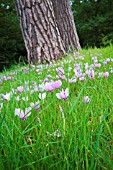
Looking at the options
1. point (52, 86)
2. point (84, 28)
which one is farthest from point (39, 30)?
point (84, 28)

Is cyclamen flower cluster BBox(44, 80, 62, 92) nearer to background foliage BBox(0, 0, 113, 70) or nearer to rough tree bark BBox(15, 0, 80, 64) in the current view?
rough tree bark BBox(15, 0, 80, 64)

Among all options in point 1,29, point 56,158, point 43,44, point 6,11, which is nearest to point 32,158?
point 56,158

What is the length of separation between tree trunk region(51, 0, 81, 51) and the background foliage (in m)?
7.80

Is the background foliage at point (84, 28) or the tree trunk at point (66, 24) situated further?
the background foliage at point (84, 28)

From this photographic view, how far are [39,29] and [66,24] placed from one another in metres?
1.51

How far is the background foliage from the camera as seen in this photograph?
13971 mm

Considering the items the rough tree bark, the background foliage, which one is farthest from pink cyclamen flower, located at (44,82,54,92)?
the background foliage

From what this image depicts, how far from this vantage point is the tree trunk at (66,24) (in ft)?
17.9

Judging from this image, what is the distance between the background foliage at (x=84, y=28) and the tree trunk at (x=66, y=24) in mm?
7800

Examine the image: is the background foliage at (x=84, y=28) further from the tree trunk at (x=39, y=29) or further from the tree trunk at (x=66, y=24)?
the tree trunk at (x=39, y=29)

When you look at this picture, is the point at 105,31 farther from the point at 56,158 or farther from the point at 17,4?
the point at 56,158

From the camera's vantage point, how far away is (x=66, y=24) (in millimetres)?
5574

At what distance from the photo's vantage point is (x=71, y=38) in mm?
5477

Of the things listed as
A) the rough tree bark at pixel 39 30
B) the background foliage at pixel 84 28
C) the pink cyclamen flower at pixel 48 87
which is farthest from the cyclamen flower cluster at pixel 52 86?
the background foliage at pixel 84 28
